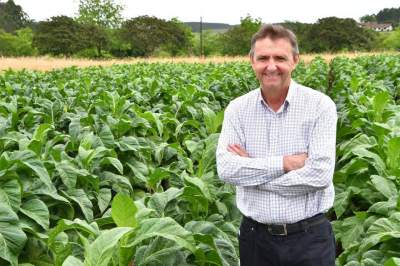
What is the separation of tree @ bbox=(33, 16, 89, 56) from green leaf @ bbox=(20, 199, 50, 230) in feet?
160

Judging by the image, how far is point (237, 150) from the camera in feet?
9.53

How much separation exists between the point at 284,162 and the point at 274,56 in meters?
0.53

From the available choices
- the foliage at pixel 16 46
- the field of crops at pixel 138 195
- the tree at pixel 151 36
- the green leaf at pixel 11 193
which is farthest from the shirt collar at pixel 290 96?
the foliage at pixel 16 46

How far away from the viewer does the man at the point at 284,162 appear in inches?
106

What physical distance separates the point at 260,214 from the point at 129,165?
6.12 feet

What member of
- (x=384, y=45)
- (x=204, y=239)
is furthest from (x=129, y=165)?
(x=384, y=45)

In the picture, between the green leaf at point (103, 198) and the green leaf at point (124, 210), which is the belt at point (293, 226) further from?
the green leaf at point (103, 198)

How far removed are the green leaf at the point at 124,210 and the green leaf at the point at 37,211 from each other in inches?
27.9

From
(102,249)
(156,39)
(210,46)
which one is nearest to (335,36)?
(210,46)

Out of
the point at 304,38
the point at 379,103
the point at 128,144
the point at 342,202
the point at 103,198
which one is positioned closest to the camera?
the point at 103,198

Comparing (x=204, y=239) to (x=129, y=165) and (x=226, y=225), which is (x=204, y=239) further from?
(x=129, y=165)

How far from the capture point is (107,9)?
72.4 meters

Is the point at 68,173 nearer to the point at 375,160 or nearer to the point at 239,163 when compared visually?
the point at 239,163

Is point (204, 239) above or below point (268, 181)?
below
